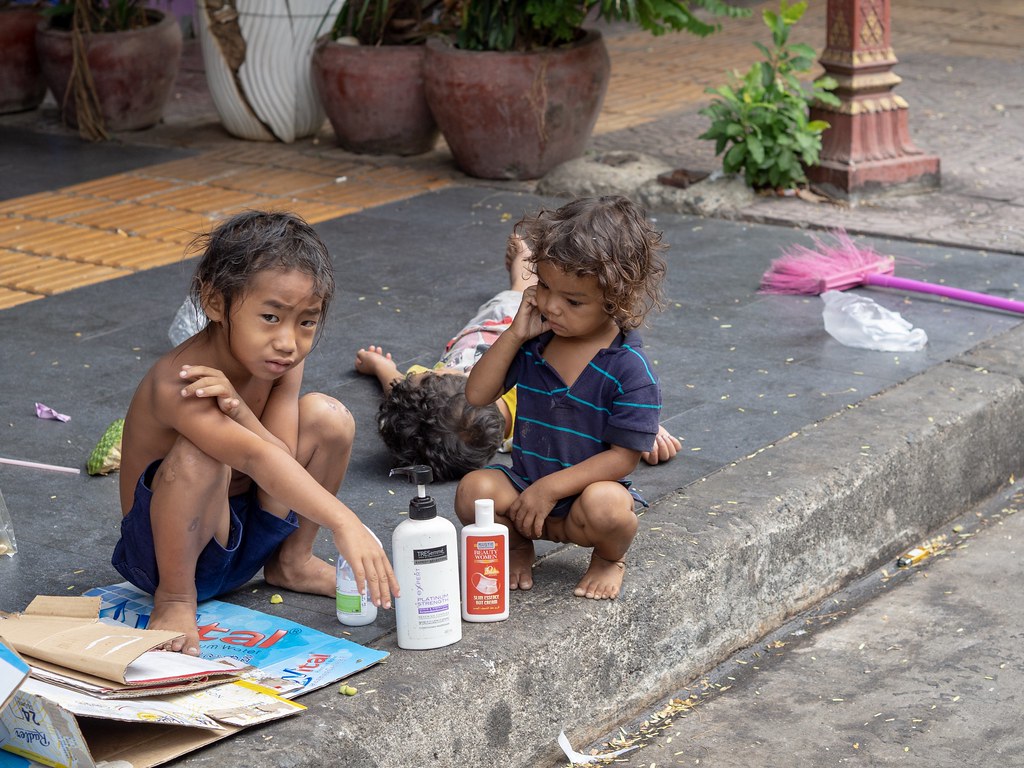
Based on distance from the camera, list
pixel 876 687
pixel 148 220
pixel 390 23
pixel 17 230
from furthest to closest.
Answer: pixel 390 23 < pixel 148 220 < pixel 17 230 < pixel 876 687

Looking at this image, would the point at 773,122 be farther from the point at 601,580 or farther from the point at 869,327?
the point at 601,580

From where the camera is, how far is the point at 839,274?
5098mm

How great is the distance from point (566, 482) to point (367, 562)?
0.48m

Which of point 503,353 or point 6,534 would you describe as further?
point 6,534

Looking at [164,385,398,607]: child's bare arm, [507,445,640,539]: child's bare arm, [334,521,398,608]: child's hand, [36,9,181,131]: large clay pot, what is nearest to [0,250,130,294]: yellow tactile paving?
[36,9,181,131]: large clay pot

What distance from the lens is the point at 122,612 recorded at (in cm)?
282

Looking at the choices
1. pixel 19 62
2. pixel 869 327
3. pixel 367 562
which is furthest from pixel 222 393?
pixel 19 62

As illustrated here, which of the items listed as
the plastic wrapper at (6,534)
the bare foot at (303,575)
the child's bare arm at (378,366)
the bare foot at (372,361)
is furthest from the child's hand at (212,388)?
the bare foot at (372,361)

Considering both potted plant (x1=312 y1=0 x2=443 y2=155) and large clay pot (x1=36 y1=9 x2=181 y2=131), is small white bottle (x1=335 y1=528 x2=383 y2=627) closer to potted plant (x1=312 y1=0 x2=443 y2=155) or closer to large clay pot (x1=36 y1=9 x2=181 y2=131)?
potted plant (x1=312 y1=0 x2=443 y2=155)

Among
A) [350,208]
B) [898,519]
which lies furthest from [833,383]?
[350,208]

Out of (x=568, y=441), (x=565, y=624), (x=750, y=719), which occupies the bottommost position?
(x=750, y=719)

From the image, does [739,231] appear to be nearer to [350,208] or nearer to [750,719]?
[350,208]

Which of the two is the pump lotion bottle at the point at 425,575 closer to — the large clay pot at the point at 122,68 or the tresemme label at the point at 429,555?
the tresemme label at the point at 429,555

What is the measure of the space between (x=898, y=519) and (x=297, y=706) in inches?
76.0
